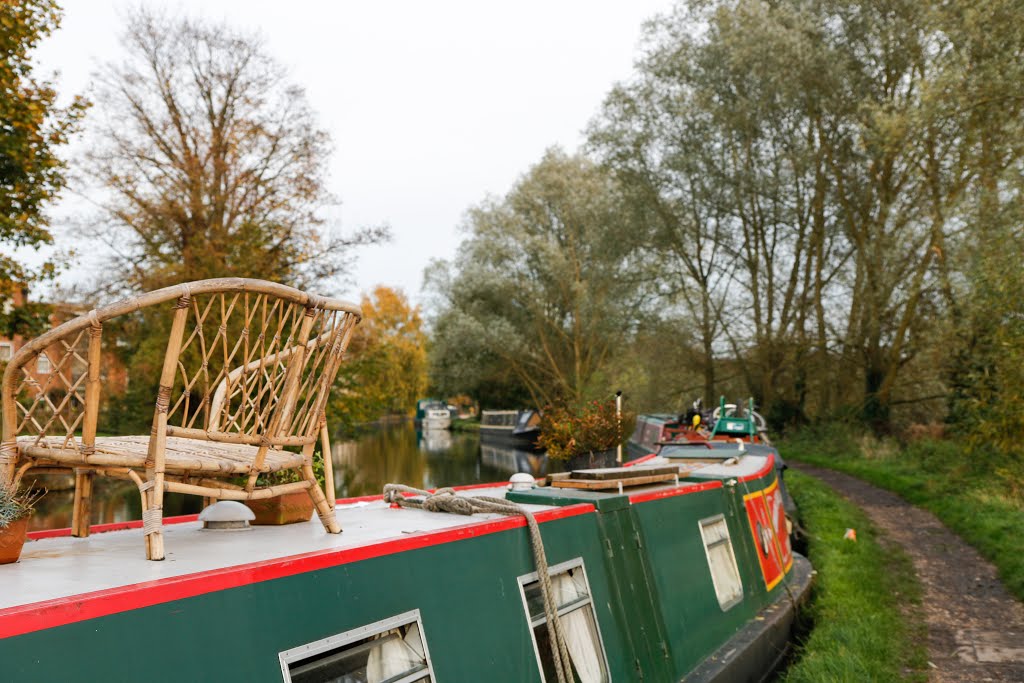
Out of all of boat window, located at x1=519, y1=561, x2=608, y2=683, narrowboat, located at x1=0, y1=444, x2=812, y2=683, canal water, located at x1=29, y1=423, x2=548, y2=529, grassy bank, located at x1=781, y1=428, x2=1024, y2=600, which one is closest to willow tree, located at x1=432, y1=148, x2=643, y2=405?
canal water, located at x1=29, y1=423, x2=548, y2=529

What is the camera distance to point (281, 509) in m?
2.94

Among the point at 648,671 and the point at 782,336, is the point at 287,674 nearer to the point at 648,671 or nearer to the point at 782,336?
the point at 648,671

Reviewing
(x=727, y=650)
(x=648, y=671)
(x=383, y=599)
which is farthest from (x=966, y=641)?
(x=383, y=599)

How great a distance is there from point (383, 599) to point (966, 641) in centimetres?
505

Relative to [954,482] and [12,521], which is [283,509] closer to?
[12,521]

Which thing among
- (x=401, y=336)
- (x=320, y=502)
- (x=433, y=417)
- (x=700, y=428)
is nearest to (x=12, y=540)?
(x=320, y=502)

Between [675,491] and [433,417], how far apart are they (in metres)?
45.5

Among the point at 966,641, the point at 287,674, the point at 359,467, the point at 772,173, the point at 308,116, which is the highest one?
the point at 308,116

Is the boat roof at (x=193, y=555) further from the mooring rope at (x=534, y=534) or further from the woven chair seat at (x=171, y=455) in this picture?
the woven chair seat at (x=171, y=455)

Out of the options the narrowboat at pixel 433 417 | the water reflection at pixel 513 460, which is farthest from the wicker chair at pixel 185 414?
the narrowboat at pixel 433 417

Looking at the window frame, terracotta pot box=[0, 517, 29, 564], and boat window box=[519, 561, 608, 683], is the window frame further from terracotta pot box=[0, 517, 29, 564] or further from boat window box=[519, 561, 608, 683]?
terracotta pot box=[0, 517, 29, 564]

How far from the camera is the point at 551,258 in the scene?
23.0m

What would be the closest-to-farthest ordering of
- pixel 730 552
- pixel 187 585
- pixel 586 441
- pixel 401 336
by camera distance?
1. pixel 187 585
2. pixel 730 552
3. pixel 586 441
4. pixel 401 336

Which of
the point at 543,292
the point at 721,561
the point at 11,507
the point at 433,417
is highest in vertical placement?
the point at 543,292
